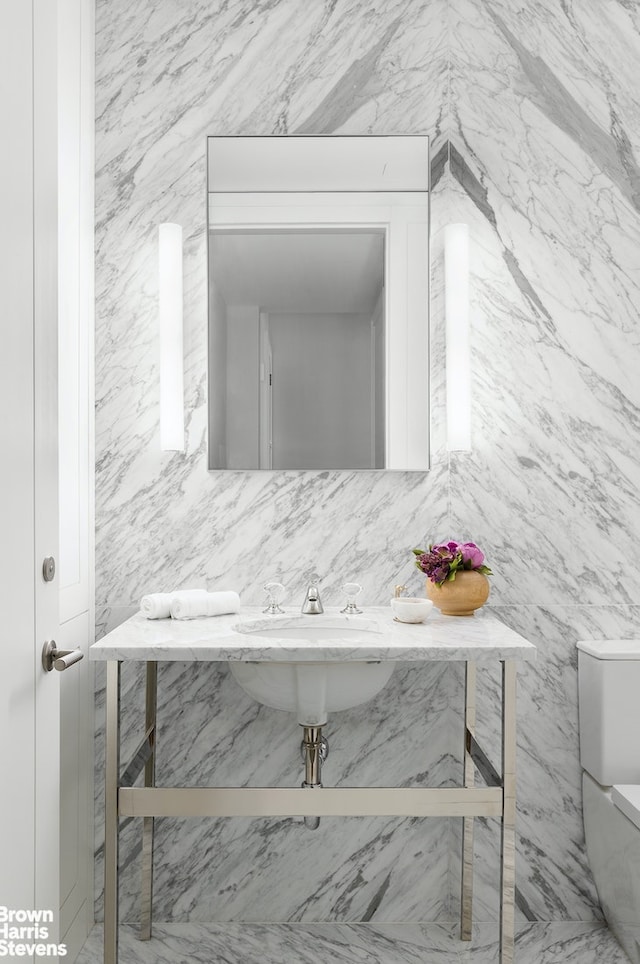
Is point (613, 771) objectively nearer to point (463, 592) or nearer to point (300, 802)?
point (463, 592)

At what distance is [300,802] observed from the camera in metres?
1.50

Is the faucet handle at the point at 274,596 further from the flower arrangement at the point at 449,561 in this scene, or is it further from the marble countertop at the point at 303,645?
the flower arrangement at the point at 449,561

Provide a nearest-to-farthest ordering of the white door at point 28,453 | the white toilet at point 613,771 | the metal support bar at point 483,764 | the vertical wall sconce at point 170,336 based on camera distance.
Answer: the white door at point 28,453, the metal support bar at point 483,764, the white toilet at point 613,771, the vertical wall sconce at point 170,336

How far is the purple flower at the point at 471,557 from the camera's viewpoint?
1800 millimetres

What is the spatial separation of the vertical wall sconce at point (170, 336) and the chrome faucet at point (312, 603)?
1.76ft

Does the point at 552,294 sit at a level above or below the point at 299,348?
above

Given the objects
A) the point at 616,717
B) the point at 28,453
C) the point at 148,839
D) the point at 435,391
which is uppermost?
the point at 435,391

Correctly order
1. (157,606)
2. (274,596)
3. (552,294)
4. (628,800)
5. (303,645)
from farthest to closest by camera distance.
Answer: (552,294)
(274,596)
(157,606)
(628,800)
(303,645)

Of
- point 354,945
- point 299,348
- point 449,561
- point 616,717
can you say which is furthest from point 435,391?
point 354,945

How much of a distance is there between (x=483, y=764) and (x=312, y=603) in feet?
1.86

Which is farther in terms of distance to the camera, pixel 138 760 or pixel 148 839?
pixel 148 839

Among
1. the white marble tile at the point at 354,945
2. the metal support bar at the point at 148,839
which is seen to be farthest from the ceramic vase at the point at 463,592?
the white marble tile at the point at 354,945

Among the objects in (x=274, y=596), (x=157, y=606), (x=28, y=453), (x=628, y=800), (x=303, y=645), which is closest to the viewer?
(x=28, y=453)

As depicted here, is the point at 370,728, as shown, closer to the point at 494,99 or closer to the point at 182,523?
the point at 182,523
